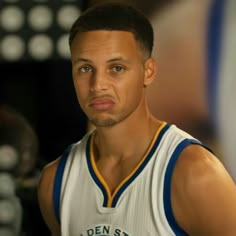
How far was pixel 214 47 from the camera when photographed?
0.94 metres

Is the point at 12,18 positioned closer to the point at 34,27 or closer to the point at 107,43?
the point at 34,27

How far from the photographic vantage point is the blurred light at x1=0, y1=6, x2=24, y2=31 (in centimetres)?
92

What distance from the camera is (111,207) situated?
0.72 meters

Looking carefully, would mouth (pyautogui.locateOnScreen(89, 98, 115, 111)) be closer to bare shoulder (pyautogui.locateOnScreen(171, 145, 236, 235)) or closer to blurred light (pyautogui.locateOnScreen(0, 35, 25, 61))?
bare shoulder (pyautogui.locateOnScreen(171, 145, 236, 235))

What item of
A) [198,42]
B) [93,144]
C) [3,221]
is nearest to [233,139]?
[198,42]

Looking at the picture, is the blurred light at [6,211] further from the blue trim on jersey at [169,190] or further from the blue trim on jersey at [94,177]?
the blue trim on jersey at [169,190]

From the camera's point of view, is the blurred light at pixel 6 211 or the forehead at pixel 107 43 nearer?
the forehead at pixel 107 43

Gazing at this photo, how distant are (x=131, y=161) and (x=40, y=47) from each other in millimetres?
313

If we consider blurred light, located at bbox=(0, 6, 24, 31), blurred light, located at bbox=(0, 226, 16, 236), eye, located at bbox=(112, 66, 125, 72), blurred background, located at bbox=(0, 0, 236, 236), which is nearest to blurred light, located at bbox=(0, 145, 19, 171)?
blurred background, located at bbox=(0, 0, 236, 236)

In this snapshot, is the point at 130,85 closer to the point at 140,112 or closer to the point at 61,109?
the point at 140,112

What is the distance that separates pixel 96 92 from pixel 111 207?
17cm

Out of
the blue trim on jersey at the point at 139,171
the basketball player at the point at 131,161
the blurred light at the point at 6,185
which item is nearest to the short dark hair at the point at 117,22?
the basketball player at the point at 131,161

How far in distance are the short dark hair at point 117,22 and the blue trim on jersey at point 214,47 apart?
0.25 m

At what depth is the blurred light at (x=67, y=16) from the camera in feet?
3.05
